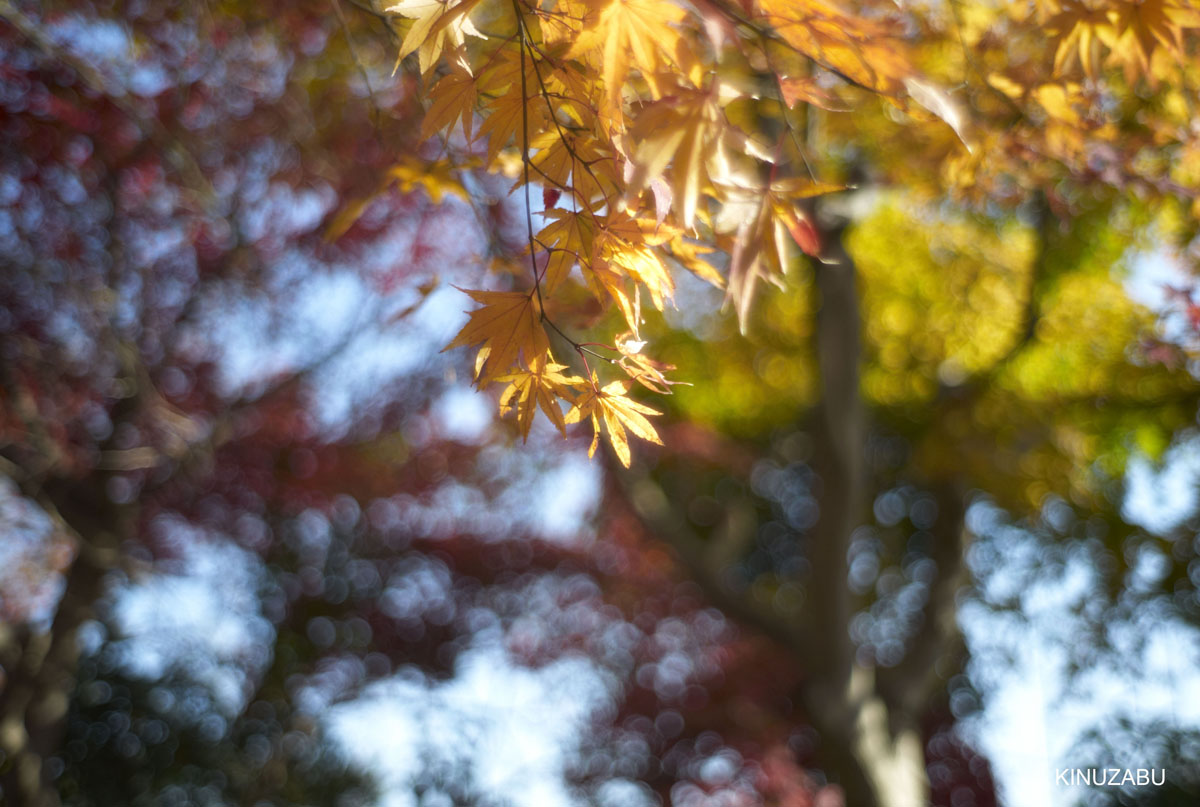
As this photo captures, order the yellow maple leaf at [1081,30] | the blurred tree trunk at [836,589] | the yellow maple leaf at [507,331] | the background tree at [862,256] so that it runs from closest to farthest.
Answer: the background tree at [862,256], the yellow maple leaf at [507,331], the yellow maple leaf at [1081,30], the blurred tree trunk at [836,589]

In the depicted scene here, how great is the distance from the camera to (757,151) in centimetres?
80

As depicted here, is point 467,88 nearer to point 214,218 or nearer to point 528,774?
point 214,218

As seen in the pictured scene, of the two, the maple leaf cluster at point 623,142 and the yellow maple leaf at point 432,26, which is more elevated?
the yellow maple leaf at point 432,26

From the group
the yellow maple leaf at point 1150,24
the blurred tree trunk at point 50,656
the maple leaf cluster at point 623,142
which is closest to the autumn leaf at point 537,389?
the maple leaf cluster at point 623,142

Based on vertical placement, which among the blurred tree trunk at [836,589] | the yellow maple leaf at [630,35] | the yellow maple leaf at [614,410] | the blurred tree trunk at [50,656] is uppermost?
the yellow maple leaf at [630,35]

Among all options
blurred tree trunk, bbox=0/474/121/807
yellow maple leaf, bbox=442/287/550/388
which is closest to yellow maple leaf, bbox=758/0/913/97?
yellow maple leaf, bbox=442/287/550/388

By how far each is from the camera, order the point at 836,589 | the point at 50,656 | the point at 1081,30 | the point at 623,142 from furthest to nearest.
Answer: the point at 836,589 → the point at 50,656 → the point at 1081,30 → the point at 623,142

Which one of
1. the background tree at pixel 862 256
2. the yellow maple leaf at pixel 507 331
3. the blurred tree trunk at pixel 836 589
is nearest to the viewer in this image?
the background tree at pixel 862 256

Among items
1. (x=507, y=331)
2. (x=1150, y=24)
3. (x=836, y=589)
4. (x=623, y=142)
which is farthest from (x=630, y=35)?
(x=836, y=589)

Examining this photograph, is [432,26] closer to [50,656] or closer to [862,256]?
[50,656]

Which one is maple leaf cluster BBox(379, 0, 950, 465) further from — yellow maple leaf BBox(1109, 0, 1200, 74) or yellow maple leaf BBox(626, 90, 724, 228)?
yellow maple leaf BBox(1109, 0, 1200, 74)

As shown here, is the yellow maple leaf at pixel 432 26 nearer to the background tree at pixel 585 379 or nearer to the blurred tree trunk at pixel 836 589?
the background tree at pixel 585 379

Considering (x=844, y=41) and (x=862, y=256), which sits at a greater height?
(x=844, y=41)

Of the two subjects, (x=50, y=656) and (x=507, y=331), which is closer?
(x=507, y=331)
